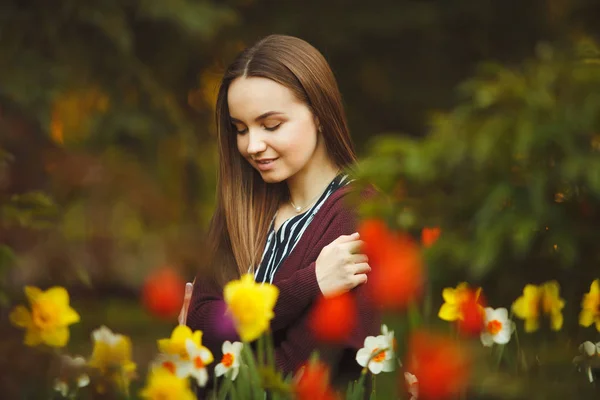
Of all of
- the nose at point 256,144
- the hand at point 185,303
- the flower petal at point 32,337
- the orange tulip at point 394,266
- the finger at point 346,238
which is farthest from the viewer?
the hand at point 185,303

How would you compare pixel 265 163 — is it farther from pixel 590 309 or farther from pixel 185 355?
pixel 590 309

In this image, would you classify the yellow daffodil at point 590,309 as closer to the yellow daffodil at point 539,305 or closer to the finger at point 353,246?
the yellow daffodil at point 539,305

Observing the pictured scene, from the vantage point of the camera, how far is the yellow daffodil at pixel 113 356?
4.85 ft

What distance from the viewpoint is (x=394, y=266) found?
4.17ft

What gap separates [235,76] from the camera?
203 centimetres

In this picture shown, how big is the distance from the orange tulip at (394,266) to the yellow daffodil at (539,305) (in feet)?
0.58

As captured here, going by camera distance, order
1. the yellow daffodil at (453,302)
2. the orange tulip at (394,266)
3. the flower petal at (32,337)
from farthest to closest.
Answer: the yellow daffodil at (453,302) < the flower petal at (32,337) < the orange tulip at (394,266)

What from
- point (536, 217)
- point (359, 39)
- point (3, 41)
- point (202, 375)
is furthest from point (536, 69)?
point (359, 39)

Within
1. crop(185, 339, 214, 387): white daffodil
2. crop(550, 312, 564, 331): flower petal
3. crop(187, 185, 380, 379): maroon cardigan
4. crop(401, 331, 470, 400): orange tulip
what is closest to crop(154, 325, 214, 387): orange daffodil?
crop(185, 339, 214, 387): white daffodil

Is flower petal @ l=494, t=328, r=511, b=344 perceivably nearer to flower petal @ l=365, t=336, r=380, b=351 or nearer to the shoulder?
flower petal @ l=365, t=336, r=380, b=351

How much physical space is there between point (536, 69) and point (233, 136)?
2.46 ft

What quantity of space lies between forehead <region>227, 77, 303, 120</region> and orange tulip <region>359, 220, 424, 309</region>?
22.0 inches

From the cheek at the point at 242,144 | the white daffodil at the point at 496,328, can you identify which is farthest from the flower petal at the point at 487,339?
the cheek at the point at 242,144

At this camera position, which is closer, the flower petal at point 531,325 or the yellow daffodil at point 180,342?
the flower petal at point 531,325
